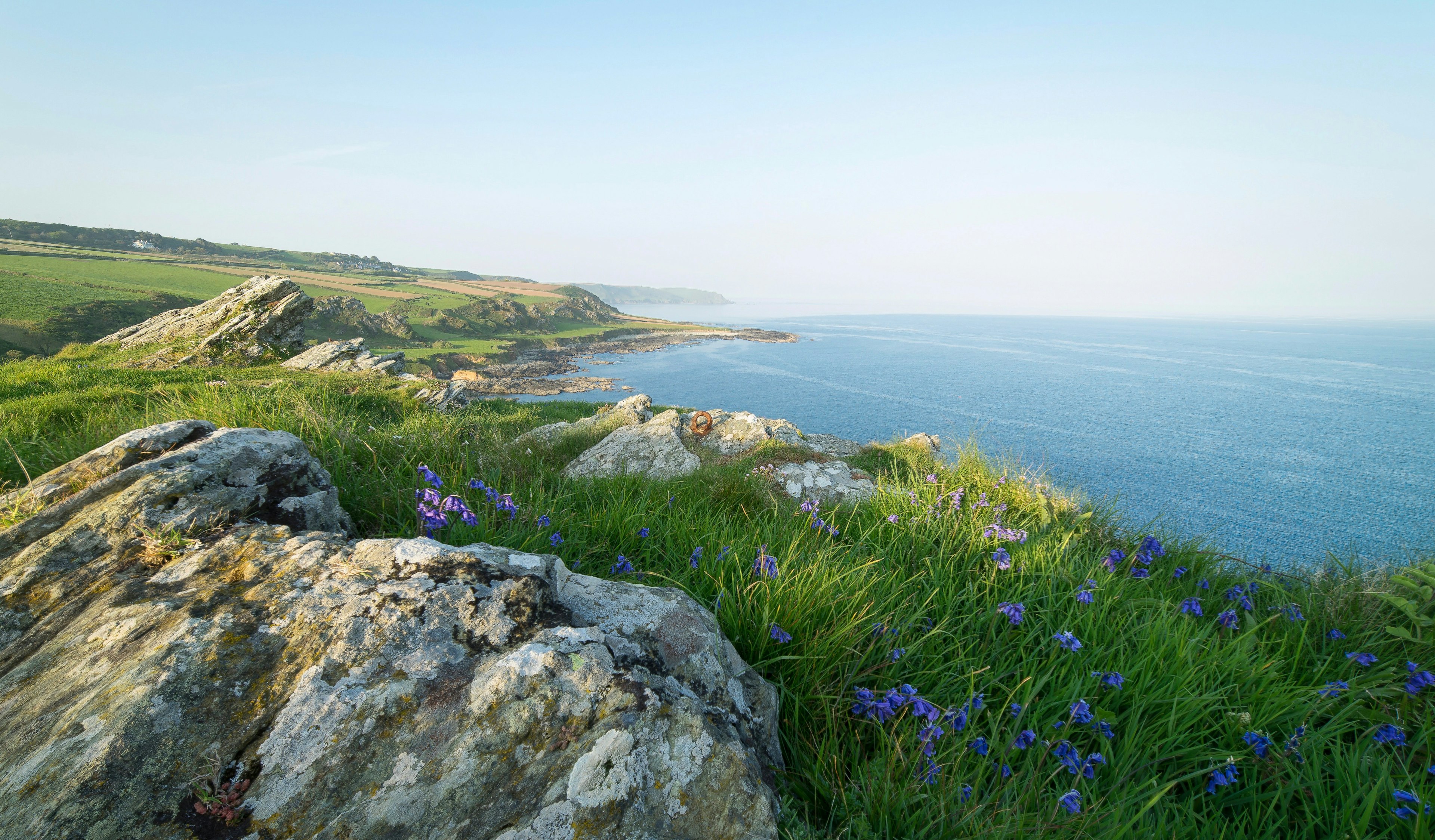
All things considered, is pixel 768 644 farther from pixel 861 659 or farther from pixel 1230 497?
pixel 1230 497

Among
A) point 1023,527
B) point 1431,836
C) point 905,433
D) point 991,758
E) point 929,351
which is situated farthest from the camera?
point 929,351

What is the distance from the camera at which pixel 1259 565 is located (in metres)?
5.22

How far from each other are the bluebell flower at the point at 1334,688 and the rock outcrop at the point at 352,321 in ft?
336

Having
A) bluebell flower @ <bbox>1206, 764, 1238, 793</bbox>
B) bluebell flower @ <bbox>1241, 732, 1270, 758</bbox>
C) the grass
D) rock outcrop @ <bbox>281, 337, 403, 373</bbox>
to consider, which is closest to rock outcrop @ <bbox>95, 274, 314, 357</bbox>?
rock outcrop @ <bbox>281, 337, 403, 373</bbox>

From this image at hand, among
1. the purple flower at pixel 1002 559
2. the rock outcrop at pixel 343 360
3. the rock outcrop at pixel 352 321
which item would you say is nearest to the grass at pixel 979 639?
the purple flower at pixel 1002 559

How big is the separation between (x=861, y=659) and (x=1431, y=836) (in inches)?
94.8

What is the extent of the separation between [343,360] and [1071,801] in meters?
35.4

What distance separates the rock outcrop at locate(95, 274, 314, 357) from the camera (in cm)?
2342

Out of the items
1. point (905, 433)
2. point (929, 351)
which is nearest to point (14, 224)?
point (905, 433)

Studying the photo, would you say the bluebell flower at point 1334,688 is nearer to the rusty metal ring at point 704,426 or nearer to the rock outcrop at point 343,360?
the rusty metal ring at point 704,426

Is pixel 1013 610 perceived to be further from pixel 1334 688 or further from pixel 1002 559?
pixel 1334 688

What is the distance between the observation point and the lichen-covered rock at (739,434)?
46.9 ft

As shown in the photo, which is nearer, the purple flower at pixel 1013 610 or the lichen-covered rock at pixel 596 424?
the purple flower at pixel 1013 610

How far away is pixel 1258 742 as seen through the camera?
267cm
